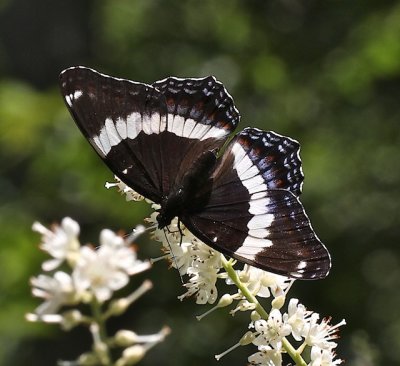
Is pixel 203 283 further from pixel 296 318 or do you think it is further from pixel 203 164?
pixel 203 164

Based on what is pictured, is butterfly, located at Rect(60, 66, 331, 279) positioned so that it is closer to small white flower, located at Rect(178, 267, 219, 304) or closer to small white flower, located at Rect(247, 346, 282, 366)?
small white flower, located at Rect(178, 267, 219, 304)

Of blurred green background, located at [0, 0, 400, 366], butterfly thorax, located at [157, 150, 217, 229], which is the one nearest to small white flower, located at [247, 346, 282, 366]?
butterfly thorax, located at [157, 150, 217, 229]

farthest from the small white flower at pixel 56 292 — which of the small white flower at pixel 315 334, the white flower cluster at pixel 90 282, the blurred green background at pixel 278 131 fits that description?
the blurred green background at pixel 278 131

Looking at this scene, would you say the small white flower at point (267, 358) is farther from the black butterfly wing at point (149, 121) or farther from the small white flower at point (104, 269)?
the small white flower at point (104, 269)

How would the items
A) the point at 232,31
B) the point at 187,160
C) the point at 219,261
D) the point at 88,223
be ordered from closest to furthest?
the point at 219,261 → the point at 187,160 → the point at 88,223 → the point at 232,31

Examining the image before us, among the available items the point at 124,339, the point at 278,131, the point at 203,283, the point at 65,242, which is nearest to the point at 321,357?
the point at 203,283

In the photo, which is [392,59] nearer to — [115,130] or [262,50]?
[262,50]

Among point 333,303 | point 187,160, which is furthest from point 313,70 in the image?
point 187,160
